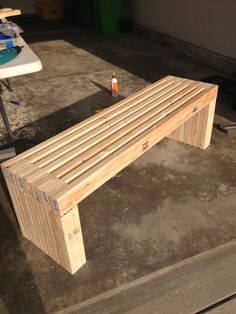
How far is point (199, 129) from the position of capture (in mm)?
3189

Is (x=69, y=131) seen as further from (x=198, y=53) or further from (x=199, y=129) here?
(x=198, y=53)

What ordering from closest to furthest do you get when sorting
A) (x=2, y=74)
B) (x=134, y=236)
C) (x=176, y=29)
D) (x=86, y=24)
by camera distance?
(x=2, y=74), (x=134, y=236), (x=176, y=29), (x=86, y=24)

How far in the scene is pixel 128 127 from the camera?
2371 millimetres

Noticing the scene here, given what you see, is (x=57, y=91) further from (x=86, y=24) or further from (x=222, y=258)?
(x=86, y=24)

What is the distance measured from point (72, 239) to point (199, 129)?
183 centimetres

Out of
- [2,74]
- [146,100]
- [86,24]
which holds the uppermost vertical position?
[2,74]

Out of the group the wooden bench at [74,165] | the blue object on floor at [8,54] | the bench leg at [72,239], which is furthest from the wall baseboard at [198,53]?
the bench leg at [72,239]

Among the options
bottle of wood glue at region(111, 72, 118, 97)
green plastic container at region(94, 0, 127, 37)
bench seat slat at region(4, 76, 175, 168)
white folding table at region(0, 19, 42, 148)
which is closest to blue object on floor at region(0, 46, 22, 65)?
→ white folding table at region(0, 19, 42, 148)

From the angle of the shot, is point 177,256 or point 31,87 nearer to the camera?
point 177,256

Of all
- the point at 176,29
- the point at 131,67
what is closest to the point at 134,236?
the point at 131,67

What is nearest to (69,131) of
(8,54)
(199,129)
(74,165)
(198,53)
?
(74,165)

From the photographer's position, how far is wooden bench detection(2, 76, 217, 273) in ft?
5.93

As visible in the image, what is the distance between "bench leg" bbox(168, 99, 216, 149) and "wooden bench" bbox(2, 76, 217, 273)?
0.30 m

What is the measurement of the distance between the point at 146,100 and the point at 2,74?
125 centimetres
